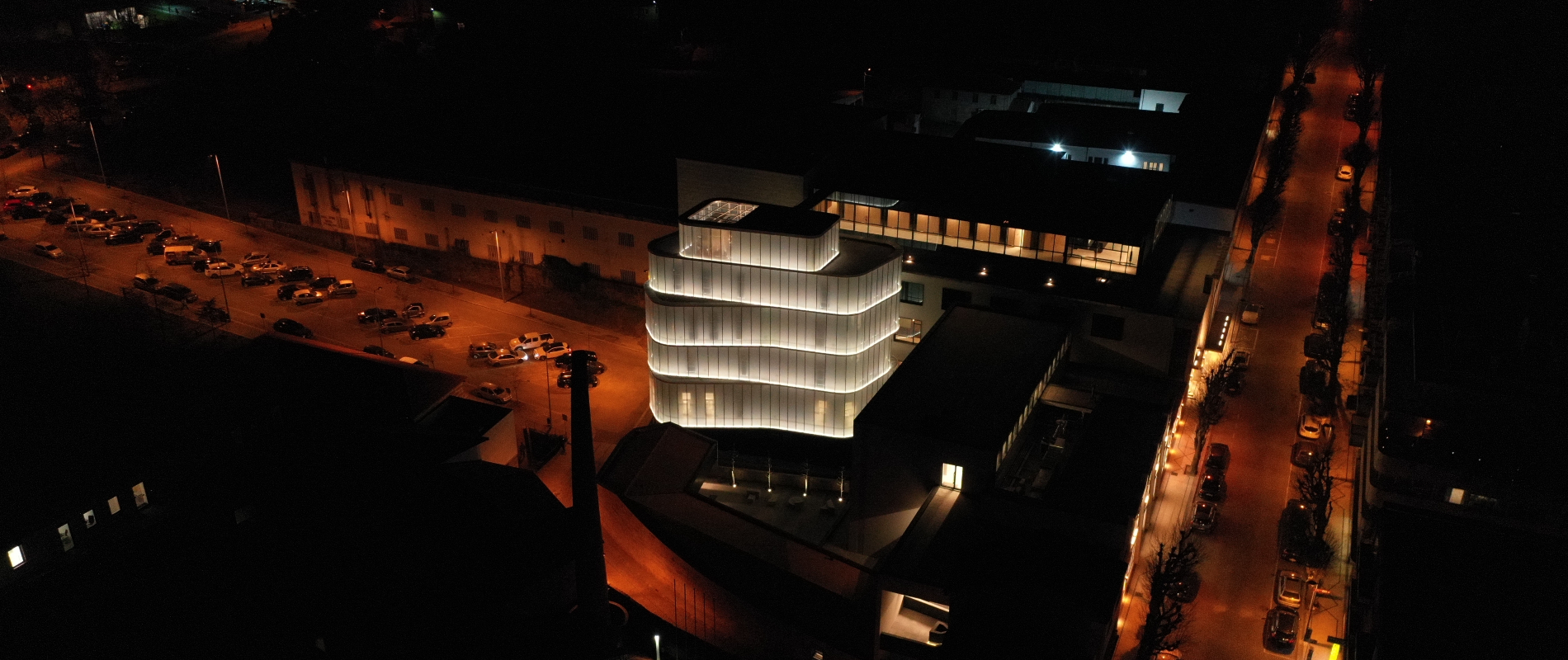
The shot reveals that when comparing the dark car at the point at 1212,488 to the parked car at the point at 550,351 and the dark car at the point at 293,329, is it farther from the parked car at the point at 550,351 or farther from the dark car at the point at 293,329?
the dark car at the point at 293,329

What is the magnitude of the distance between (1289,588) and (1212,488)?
6119 millimetres

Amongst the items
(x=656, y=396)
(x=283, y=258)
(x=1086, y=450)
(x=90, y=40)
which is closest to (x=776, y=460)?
(x=656, y=396)

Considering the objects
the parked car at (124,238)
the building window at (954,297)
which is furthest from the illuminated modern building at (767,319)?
the parked car at (124,238)

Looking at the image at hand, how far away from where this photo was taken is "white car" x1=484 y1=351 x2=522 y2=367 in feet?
170

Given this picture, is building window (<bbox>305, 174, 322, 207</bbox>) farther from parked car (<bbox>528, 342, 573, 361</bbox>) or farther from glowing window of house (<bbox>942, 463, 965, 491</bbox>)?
glowing window of house (<bbox>942, 463, 965, 491</bbox>)

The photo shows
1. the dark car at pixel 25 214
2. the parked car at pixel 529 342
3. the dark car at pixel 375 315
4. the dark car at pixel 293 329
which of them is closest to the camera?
the parked car at pixel 529 342

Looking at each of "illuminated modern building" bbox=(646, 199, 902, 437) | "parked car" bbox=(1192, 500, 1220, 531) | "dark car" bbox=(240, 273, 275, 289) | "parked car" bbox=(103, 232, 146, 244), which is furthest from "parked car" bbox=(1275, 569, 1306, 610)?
"parked car" bbox=(103, 232, 146, 244)

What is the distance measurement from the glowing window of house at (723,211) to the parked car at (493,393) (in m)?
12.1

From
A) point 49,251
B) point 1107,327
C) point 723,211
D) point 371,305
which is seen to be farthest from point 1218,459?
point 49,251

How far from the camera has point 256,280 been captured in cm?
5947

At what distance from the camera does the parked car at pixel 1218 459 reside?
141 ft

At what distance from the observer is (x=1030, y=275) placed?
47.1 metres

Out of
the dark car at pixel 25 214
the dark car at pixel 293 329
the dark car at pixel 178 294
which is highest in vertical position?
the dark car at pixel 25 214

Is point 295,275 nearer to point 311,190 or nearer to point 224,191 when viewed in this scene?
point 311,190
